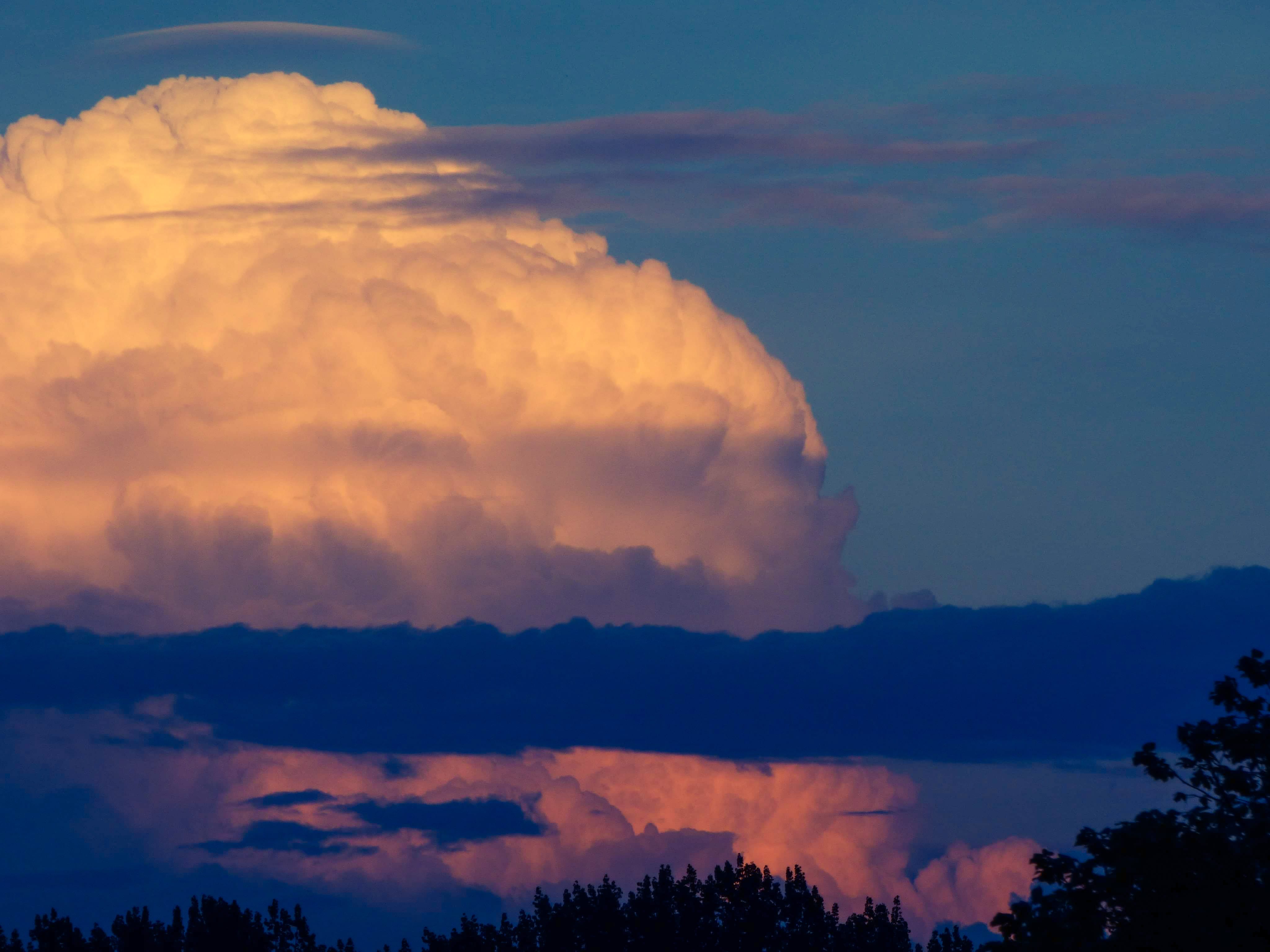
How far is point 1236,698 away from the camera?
211 ft

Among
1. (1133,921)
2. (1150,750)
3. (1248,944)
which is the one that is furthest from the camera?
(1150,750)

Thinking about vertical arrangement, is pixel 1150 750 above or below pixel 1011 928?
above

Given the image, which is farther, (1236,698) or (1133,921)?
(1236,698)

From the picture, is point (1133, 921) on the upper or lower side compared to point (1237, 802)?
lower

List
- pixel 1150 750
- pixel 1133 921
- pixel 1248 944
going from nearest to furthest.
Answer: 1. pixel 1248 944
2. pixel 1133 921
3. pixel 1150 750

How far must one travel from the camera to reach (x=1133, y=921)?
59719 millimetres

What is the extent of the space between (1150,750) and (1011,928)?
27.3 feet

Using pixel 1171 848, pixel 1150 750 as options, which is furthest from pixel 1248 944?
pixel 1150 750

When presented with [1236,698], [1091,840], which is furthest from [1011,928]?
[1236,698]

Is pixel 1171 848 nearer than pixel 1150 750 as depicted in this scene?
Yes

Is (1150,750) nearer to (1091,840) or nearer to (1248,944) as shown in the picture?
(1091,840)

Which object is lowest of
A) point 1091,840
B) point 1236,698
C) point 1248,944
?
point 1248,944

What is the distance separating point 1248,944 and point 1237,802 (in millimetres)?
6599

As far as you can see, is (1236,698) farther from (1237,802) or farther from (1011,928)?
(1011,928)
